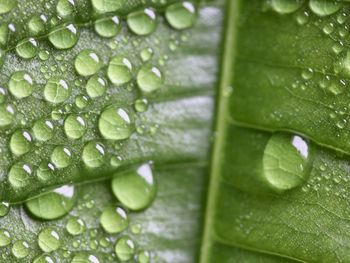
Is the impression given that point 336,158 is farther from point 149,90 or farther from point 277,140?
point 149,90

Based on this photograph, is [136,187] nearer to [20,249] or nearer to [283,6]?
[20,249]

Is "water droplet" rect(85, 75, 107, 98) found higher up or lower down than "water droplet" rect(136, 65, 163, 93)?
lower down

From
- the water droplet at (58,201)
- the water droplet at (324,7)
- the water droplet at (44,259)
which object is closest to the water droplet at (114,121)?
the water droplet at (58,201)

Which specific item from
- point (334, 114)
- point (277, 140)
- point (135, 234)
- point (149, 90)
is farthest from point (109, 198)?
point (334, 114)

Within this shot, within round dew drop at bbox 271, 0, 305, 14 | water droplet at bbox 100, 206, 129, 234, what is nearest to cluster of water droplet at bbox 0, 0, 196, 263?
water droplet at bbox 100, 206, 129, 234

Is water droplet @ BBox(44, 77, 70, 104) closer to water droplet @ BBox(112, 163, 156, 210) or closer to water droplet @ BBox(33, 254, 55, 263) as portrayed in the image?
water droplet @ BBox(112, 163, 156, 210)

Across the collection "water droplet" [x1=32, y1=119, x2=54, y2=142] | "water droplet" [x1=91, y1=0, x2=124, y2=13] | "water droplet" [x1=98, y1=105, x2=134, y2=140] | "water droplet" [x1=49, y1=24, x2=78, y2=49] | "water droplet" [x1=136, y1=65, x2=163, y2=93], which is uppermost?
"water droplet" [x1=91, y1=0, x2=124, y2=13]

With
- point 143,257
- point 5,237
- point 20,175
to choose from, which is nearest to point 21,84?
point 20,175
